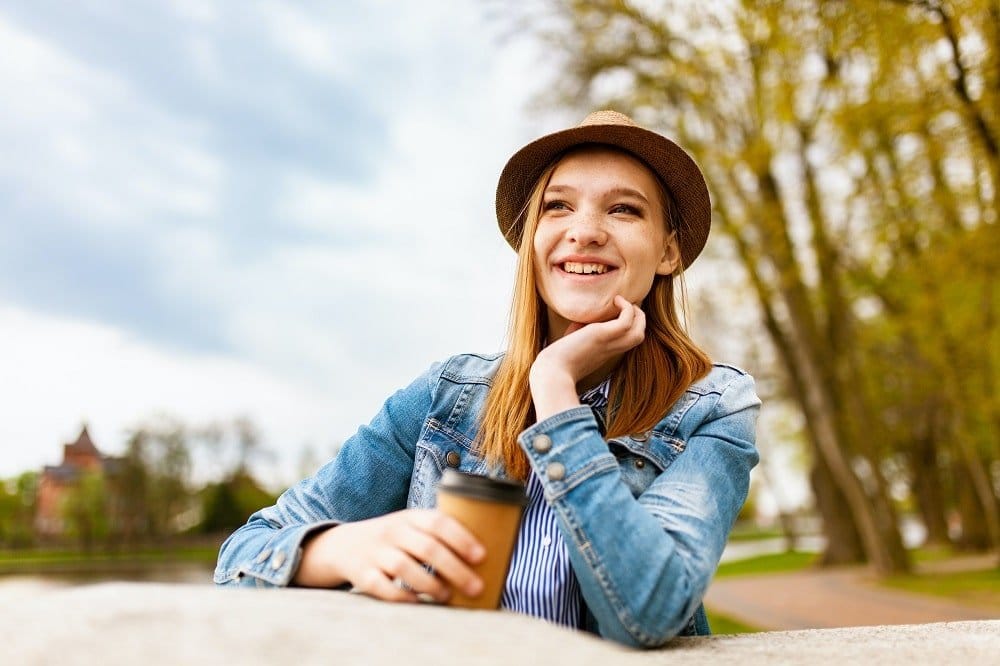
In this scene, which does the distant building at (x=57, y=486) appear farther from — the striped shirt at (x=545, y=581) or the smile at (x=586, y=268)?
the striped shirt at (x=545, y=581)

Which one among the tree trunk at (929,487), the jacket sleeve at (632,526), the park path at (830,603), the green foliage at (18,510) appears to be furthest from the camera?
the green foliage at (18,510)

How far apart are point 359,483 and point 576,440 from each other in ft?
2.37

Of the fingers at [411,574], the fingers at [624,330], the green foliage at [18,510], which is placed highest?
the fingers at [624,330]

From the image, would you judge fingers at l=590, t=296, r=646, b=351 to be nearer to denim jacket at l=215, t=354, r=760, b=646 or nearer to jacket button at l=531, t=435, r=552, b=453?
denim jacket at l=215, t=354, r=760, b=646

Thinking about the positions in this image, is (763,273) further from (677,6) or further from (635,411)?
(635,411)

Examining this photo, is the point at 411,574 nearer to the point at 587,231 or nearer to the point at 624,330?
the point at 624,330

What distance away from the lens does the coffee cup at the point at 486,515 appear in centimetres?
149

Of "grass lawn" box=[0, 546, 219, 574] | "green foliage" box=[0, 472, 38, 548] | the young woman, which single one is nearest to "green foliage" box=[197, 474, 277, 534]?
"grass lawn" box=[0, 546, 219, 574]

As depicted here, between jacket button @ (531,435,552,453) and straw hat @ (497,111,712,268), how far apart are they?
2.82 ft

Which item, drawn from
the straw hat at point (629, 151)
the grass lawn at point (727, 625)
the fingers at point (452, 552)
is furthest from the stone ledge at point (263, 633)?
the grass lawn at point (727, 625)

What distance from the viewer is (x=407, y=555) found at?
5.12 feet

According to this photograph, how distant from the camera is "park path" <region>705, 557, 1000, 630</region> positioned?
1162cm

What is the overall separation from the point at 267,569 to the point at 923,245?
1407 centimetres

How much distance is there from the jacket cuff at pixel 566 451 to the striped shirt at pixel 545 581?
26 cm
